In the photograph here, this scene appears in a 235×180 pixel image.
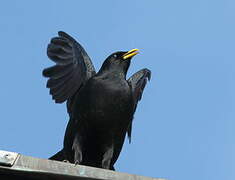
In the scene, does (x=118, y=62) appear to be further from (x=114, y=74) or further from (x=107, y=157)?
(x=107, y=157)

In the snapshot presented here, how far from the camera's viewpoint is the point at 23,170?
4.40 m

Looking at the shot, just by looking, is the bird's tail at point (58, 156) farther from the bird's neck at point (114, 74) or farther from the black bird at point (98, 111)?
the bird's neck at point (114, 74)

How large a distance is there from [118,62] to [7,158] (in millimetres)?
2934

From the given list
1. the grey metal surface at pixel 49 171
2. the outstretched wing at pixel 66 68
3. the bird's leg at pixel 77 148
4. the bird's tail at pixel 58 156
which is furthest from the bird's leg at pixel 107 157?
the grey metal surface at pixel 49 171

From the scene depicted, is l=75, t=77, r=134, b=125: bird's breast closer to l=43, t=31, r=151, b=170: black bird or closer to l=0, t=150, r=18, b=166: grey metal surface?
l=43, t=31, r=151, b=170: black bird

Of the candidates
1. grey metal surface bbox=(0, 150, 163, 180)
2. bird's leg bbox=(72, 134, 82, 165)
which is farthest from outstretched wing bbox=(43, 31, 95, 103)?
grey metal surface bbox=(0, 150, 163, 180)

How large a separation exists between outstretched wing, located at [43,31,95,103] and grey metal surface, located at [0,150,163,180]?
2575mm

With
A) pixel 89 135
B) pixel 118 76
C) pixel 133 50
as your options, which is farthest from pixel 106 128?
pixel 133 50

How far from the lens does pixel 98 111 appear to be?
644cm

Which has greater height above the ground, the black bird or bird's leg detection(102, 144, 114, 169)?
the black bird

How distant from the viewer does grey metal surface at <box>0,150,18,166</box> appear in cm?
438

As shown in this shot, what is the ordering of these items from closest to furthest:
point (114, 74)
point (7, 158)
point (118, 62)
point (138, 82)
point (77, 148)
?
point (7, 158) < point (77, 148) < point (114, 74) < point (118, 62) < point (138, 82)

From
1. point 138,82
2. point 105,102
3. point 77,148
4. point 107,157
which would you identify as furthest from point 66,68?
point 107,157

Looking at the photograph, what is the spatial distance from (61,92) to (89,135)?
91cm
